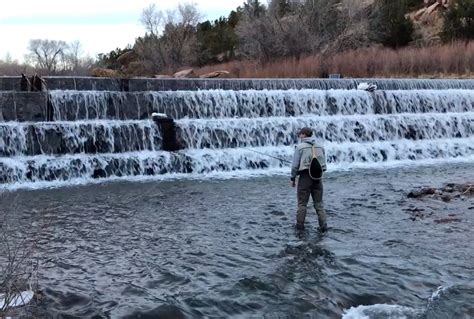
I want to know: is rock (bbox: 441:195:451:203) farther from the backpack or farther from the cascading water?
the cascading water

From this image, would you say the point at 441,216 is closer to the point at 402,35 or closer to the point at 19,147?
the point at 19,147

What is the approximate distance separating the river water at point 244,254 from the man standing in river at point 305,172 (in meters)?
0.33

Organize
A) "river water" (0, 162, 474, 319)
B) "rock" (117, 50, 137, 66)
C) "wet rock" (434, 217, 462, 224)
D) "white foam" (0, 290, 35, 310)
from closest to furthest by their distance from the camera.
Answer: "white foam" (0, 290, 35, 310) < "river water" (0, 162, 474, 319) < "wet rock" (434, 217, 462, 224) < "rock" (117, 50, 137, 66)

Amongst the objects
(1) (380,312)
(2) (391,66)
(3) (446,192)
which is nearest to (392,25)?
(2) (391,66)

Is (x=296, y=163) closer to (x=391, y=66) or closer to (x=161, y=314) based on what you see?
(x=161, y=314)

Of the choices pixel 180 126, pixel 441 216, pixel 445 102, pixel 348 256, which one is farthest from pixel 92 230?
pixel 445 102

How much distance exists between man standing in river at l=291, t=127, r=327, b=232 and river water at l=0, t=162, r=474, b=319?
0.33 metres

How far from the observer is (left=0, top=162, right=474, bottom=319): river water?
6309 millimetres

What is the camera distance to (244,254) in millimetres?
8086

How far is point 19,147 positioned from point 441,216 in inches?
424

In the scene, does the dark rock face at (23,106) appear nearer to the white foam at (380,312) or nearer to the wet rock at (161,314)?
the wet rock at (161,314)

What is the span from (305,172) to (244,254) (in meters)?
1.72

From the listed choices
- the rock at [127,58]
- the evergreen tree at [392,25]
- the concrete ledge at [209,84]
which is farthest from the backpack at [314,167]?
the rock at [127,58]

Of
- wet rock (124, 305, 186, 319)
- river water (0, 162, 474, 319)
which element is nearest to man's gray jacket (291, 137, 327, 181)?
river water (0, 162, 474, 319)
